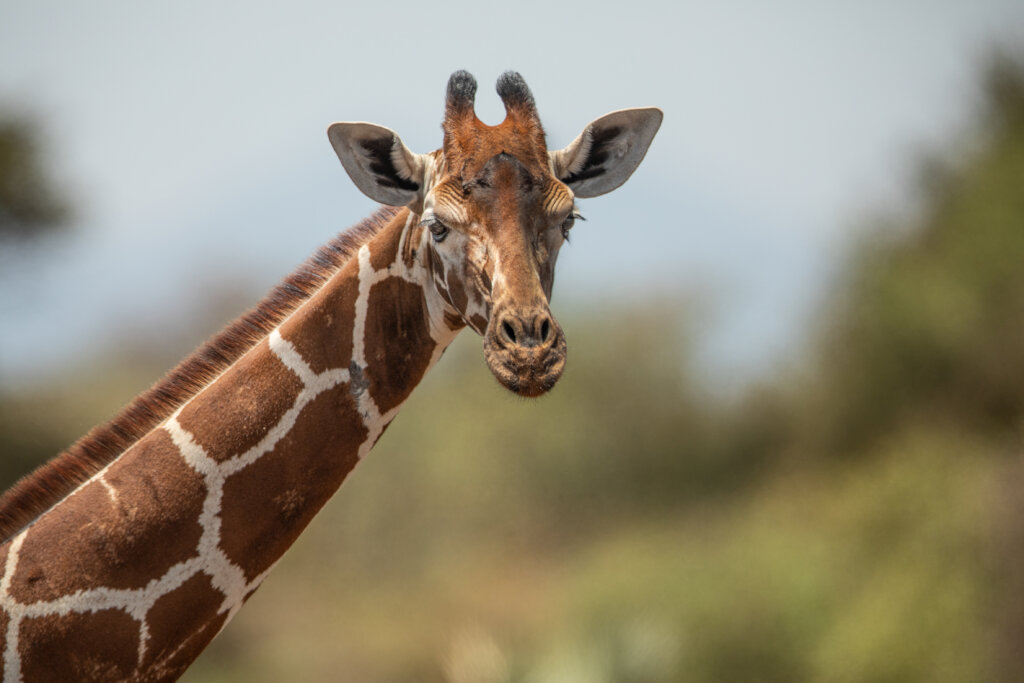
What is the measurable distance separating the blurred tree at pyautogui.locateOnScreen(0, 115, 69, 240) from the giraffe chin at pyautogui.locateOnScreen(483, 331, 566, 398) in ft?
58.9

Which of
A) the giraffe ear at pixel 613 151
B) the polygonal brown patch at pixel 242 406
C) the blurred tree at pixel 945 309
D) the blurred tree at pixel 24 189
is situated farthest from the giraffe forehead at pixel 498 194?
the blurred tree at pixel 945 309

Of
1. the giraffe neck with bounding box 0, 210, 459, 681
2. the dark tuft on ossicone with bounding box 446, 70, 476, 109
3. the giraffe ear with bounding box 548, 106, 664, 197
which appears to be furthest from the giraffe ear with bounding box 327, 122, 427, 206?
the giraffe ear with bounding box 548, 106, 664, 197

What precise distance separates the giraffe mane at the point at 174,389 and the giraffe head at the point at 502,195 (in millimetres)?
498

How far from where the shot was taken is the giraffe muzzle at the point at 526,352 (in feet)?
14.9

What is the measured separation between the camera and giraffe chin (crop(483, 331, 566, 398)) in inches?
178

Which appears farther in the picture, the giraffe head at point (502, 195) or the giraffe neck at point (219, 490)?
the giraffe neck at point (219, 490)

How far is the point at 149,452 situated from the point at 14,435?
1328cm

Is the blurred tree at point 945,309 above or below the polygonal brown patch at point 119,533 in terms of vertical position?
below

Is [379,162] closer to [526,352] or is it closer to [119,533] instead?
[526,352]

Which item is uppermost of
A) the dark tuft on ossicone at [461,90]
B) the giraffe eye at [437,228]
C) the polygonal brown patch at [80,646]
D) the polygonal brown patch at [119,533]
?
the dark tuft on ossicone at [461,90]

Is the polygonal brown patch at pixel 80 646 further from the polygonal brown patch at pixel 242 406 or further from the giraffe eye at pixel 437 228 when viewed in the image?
the giraffe eye at pixel 437 228

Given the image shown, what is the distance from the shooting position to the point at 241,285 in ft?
119

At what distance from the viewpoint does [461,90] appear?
213 inches

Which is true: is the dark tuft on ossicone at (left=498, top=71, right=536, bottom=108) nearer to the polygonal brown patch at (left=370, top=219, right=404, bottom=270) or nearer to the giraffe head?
the giraffe head
